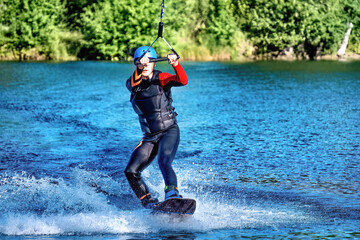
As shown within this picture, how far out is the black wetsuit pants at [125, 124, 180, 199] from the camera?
23.6 feet

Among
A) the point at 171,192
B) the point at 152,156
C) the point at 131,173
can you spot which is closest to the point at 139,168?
the point at 131,173

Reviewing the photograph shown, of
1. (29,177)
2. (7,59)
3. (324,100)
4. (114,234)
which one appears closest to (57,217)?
(114,234)

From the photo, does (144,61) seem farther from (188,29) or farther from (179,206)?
(188,29)

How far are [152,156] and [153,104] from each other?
2.09ft

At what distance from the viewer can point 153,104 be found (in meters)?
7.23

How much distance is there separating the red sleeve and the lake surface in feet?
5.00

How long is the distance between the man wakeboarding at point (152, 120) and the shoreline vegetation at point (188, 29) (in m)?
49.0

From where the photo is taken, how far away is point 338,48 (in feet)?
212

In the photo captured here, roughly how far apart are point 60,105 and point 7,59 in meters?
36.1

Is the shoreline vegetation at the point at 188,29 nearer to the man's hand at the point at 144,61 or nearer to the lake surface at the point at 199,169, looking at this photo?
the lake surface at the point at 199,169

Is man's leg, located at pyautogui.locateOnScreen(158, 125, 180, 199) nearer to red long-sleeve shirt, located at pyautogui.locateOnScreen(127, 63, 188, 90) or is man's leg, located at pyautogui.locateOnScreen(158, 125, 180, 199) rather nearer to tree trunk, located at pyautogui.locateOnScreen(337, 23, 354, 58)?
red long-sleeve shirt, located at pyautogui.locateOnScreen(127, 63, 188, 90)

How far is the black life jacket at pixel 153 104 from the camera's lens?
721 cm

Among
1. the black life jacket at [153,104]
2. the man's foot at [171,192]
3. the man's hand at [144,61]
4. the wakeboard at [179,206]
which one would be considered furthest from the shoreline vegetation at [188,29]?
the wakeboard at [179,206]

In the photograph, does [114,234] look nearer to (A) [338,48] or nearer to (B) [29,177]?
(B) [29,177]
